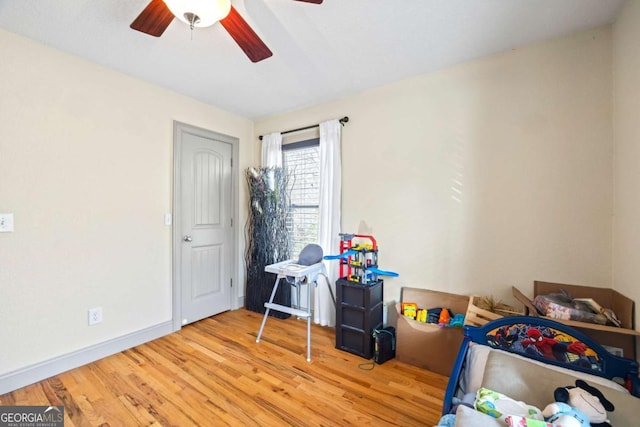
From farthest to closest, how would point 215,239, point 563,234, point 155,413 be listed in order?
point 215,239 < point 563,234 < point 155,413

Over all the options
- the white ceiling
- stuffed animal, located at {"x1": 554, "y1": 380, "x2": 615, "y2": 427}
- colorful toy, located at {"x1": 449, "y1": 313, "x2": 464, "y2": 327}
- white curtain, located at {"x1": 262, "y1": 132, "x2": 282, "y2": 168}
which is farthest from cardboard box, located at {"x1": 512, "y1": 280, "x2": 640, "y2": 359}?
white curtain, located at {"x1": 262, "y1": 132, "x2": 282, "y2": 168}

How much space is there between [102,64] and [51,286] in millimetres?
1894

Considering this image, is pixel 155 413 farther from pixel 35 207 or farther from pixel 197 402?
pixel 35 207

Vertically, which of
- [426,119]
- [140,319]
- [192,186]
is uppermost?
[426,119]

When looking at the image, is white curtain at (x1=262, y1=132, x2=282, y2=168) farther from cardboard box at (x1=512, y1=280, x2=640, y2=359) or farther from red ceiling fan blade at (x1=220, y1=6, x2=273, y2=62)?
cardboard box at (x1=512, y1=280, x2=640, y2=359)

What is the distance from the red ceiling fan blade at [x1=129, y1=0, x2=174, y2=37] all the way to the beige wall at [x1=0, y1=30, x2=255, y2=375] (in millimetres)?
1222

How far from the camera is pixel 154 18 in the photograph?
1422mm

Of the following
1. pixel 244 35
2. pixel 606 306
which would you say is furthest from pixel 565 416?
pixel 244 35

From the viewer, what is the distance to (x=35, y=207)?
1985 millimetres

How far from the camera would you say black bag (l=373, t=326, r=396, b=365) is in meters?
2.22

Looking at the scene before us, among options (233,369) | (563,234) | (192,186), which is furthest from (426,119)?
(233,369)

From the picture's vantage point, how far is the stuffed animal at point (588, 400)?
1000 mm

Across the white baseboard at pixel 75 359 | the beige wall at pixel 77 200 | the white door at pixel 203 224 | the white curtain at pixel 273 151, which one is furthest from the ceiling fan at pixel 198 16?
the white baseboard at pixel 75 359

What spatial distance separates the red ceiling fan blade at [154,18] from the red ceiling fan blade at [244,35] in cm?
29
